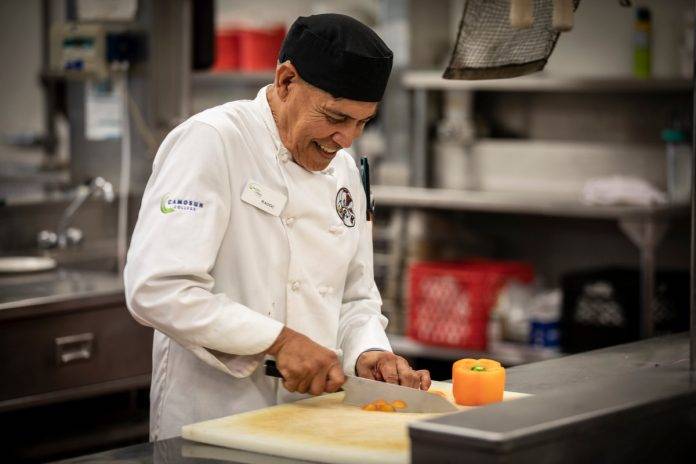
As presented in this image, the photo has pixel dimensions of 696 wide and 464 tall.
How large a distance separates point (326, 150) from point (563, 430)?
0.92 m

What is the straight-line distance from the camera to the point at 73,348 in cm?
369

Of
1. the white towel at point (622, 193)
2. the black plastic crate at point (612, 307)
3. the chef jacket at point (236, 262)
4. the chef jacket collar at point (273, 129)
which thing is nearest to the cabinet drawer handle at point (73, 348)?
the chef jacket at point (236, 262)

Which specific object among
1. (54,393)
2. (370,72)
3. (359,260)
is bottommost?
(54,393)

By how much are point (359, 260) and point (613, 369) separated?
24.2 inches

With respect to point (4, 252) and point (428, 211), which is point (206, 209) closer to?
point (4, 252)

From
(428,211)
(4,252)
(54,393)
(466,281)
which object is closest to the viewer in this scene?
(54,393)

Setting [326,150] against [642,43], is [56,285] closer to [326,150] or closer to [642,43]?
[326,150]

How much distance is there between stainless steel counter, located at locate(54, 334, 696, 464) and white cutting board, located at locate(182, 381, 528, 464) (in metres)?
0.02

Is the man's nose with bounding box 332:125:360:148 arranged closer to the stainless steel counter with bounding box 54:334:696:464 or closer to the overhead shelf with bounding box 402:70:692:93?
the stainless steel counter with bounding box 54:334:696:464

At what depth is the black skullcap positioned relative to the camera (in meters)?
2.29

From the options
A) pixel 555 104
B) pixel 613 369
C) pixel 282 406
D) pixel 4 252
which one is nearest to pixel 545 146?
pixel 555 104

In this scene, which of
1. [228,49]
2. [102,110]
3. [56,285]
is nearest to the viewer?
[56,285]

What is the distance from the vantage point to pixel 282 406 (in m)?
2.28

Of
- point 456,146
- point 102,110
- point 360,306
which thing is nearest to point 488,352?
point 456,146
